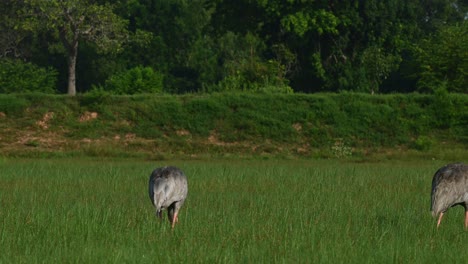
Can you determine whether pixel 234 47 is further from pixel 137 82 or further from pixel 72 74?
pixel 137 82

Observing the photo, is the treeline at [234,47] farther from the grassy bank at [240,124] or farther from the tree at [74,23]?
the grassy bank at [240,124]

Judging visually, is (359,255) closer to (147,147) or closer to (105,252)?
(105,252)

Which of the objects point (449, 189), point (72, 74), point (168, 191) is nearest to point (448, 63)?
point (72, 74)

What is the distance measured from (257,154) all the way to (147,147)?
13.5ft

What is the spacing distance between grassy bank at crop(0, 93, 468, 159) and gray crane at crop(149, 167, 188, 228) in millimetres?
21196

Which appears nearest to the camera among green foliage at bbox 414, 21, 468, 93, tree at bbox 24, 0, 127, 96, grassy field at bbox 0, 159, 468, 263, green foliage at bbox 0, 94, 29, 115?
grassy field at bbox 0, 159, 468, 263

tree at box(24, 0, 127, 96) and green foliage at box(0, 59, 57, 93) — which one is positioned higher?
tree at box(24, 0, 127, 96)

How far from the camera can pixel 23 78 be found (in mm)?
55969

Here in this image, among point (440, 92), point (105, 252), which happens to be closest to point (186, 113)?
point (440, 92)

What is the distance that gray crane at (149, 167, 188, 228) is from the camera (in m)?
12.1

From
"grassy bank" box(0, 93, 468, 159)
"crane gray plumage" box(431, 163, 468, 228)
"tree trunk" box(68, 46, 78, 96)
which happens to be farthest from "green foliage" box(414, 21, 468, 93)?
"crane gray plumage" box(431, 163, 468, 228)

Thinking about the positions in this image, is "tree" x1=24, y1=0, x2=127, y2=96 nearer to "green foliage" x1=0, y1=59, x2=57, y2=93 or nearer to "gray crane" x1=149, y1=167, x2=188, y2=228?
"green foliage" x1=0, y1=59, x2=57, y2=93

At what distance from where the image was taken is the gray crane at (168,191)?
12102mm

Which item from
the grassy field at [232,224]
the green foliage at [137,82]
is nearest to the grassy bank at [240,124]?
the green foliage at [137,82]
